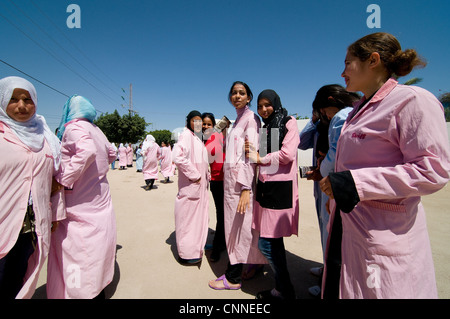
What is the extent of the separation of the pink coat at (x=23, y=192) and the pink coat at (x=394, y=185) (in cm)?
192

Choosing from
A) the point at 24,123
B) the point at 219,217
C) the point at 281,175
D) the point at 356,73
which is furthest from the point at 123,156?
the point at 356,73

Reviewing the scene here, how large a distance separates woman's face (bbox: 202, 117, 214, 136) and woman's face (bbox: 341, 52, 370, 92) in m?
2.17

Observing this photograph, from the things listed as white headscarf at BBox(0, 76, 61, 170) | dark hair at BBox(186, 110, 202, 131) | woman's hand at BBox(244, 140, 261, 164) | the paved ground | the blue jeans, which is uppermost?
dark hair at BBox(186, 110, 202, 131)

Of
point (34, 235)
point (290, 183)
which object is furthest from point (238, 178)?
point (34, 235)

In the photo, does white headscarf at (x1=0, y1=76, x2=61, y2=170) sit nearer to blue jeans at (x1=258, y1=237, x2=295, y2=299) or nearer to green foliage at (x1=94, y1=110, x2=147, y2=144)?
blue jeans at (x1=258, y1=237, x2=295, y2=299)

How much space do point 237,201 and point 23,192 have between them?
160 centimetres

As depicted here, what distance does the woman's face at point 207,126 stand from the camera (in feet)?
10.2

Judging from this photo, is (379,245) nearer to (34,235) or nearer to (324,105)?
(324,105)

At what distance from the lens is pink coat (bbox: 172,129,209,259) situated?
251cm

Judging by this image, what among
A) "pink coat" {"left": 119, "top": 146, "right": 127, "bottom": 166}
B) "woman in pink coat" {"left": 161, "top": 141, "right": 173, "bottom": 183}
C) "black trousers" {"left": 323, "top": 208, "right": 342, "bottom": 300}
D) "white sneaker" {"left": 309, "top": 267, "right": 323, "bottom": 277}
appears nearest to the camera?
"black trousers" {"left": 323, "top": 208, "right": 342, "bottom": 300}

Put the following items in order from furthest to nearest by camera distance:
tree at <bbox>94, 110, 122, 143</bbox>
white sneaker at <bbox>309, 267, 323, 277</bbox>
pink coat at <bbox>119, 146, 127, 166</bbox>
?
tree at <bbox>94, 110, 122, 143</bbox>
pink coat at <bbox>119, 146, 127, 166</bbox>
white sneaker at <bbox>309, 267, 323, 277</bbox>

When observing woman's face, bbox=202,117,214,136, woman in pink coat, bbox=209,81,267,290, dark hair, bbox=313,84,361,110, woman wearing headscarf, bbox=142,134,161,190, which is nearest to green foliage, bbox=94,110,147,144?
woman wearing headscarf, bbox=142,134,161,190

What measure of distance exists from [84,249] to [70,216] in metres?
0.30

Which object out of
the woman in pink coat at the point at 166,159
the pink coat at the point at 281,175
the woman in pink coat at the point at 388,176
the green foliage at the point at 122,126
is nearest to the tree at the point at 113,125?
the green foliage at the point at 122,126
